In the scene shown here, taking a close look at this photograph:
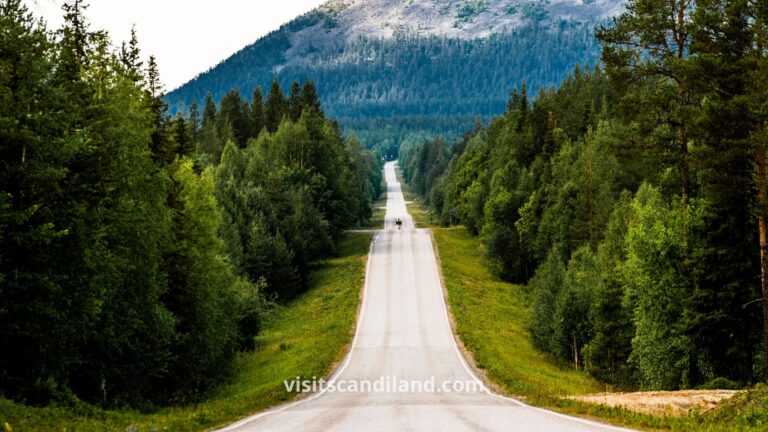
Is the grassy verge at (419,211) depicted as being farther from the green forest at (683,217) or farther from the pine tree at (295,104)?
the green forest at (683,217)

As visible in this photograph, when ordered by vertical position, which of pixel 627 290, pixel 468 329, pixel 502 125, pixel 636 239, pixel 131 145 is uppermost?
pixel 502 125

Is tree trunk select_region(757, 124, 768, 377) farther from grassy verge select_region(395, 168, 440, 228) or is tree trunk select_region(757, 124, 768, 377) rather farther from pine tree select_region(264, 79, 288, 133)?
grassy verge select_region(395, 168, 440, 228)

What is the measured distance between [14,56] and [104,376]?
1179 cm

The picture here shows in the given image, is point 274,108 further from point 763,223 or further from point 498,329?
point 763,223

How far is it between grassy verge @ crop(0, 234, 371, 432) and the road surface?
1.07 metres

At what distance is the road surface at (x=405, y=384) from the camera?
17.0 metres

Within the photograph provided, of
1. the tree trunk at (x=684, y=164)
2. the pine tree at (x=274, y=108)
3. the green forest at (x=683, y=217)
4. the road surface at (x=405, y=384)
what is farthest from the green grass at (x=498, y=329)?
the pine tree at (x=274, y=108)

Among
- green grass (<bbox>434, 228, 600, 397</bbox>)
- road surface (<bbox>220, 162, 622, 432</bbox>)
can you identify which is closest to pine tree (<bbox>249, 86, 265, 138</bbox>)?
green grass (<bbox>434, 228, 600, 397</bbox>)

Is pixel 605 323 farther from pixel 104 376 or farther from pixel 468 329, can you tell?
pixel 104 376

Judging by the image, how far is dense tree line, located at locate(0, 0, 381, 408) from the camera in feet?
63.2

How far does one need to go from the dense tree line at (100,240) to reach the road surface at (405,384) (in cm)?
639

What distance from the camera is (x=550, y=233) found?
57812 millimetres

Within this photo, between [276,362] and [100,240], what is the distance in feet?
56.7

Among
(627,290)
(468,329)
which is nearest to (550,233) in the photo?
(468,329)
